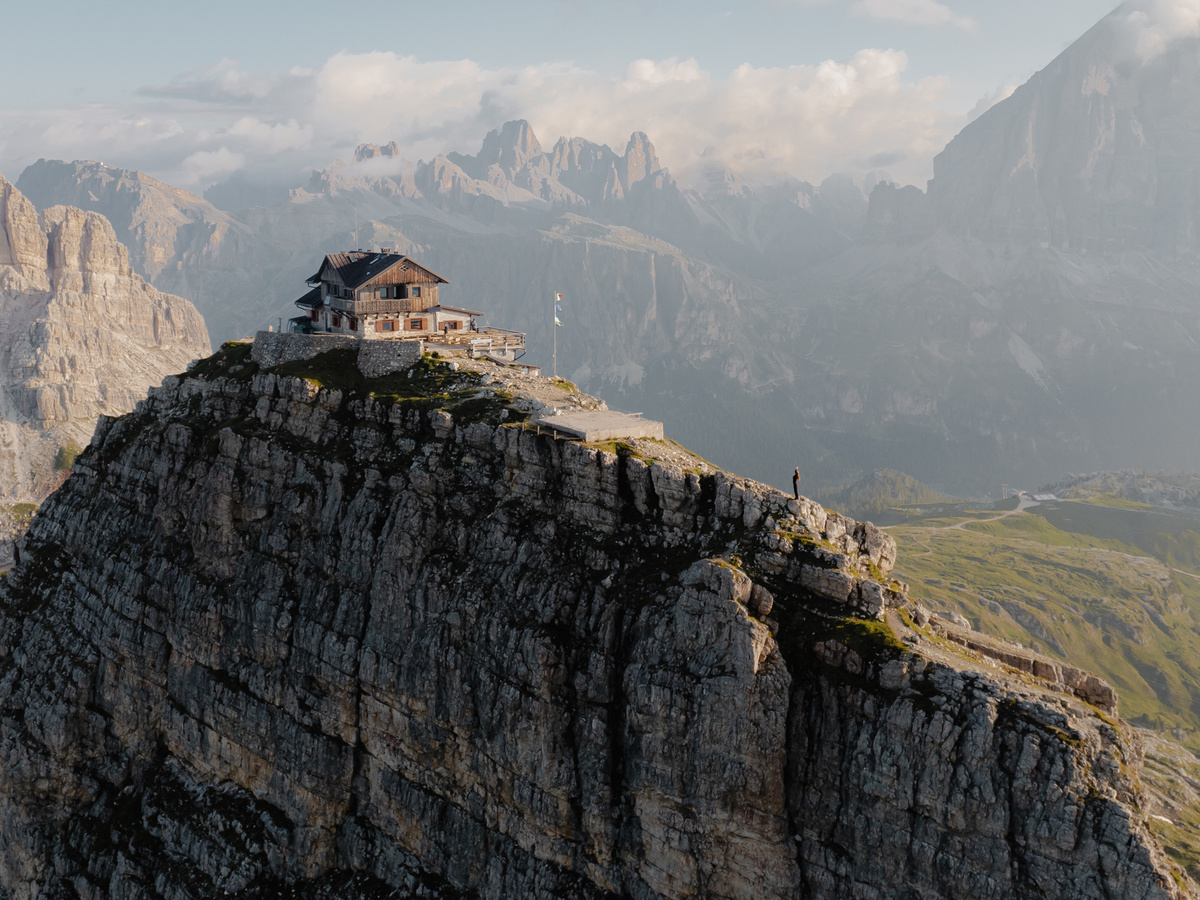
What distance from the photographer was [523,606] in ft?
189

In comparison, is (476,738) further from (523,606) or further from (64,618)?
(64,618)

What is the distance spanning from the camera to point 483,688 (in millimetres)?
57938

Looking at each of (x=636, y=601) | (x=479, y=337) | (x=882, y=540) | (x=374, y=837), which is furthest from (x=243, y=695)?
(x=882, y=540)

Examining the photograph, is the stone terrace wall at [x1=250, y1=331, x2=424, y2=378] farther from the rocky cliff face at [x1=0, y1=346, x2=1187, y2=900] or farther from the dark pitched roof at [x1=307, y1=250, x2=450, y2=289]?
the dark pitched roof at [x1=307, y1=250, x2=450, y2=289]

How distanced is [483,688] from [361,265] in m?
60.5

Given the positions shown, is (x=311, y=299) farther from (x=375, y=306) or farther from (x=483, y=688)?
(x=483, y=688)

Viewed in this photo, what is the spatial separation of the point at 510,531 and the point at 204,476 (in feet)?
127

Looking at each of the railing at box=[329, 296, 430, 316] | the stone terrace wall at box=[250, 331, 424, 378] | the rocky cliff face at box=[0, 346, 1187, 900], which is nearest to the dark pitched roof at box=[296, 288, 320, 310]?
the railing at box=[329, 296, 430, 316]

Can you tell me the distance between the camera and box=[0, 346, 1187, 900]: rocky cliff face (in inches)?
1742

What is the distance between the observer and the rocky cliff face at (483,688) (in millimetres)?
44250

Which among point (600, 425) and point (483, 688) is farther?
point (600, 425)

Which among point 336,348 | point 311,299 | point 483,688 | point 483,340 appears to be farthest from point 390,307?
point 483,688

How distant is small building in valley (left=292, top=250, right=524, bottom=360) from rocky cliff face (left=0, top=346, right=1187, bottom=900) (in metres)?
12.9

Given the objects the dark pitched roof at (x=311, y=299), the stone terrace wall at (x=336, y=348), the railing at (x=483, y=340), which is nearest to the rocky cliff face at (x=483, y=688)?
the stone terrace wall at (x=336, y=348)
